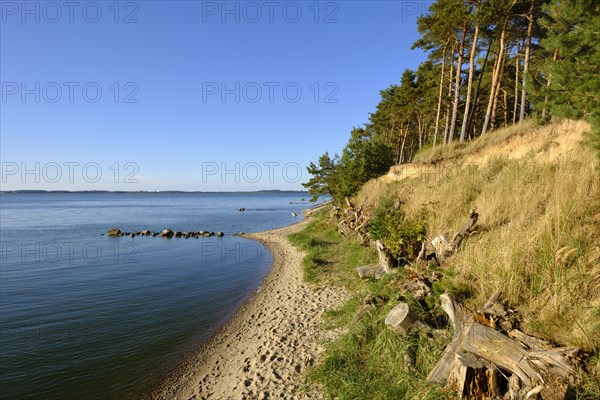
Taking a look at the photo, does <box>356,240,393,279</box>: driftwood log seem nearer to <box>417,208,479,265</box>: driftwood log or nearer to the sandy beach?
the sandy beach

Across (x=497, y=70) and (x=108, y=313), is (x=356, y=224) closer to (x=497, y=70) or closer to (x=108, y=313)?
(x=108, y=313)

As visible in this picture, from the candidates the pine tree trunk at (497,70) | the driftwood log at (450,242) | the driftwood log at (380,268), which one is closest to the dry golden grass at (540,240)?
the driftwood log at (450,242)

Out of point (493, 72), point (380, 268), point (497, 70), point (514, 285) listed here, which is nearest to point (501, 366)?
point (514, 285)

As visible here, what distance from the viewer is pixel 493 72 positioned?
25344mm

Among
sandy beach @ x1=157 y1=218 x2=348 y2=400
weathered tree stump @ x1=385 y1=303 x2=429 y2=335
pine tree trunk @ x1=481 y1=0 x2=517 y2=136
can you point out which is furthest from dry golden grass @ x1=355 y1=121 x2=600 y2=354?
pine tree trunk @ x1=481 y1=0 x2=517 y2=136

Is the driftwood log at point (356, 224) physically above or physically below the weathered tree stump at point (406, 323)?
above

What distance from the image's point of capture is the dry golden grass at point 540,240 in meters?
4.86

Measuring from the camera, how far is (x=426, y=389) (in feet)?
16.8

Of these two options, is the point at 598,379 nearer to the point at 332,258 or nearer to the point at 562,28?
the point at 562,28

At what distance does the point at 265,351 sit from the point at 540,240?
763 cm

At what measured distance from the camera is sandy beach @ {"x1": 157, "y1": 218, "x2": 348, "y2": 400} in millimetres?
7285

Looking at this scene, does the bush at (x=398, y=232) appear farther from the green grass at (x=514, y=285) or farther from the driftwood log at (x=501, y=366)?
the driftwood log at (x=501, y=366)

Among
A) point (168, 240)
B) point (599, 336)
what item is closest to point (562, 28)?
point (599, 336)

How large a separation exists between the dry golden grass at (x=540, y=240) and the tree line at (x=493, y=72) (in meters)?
1.70
